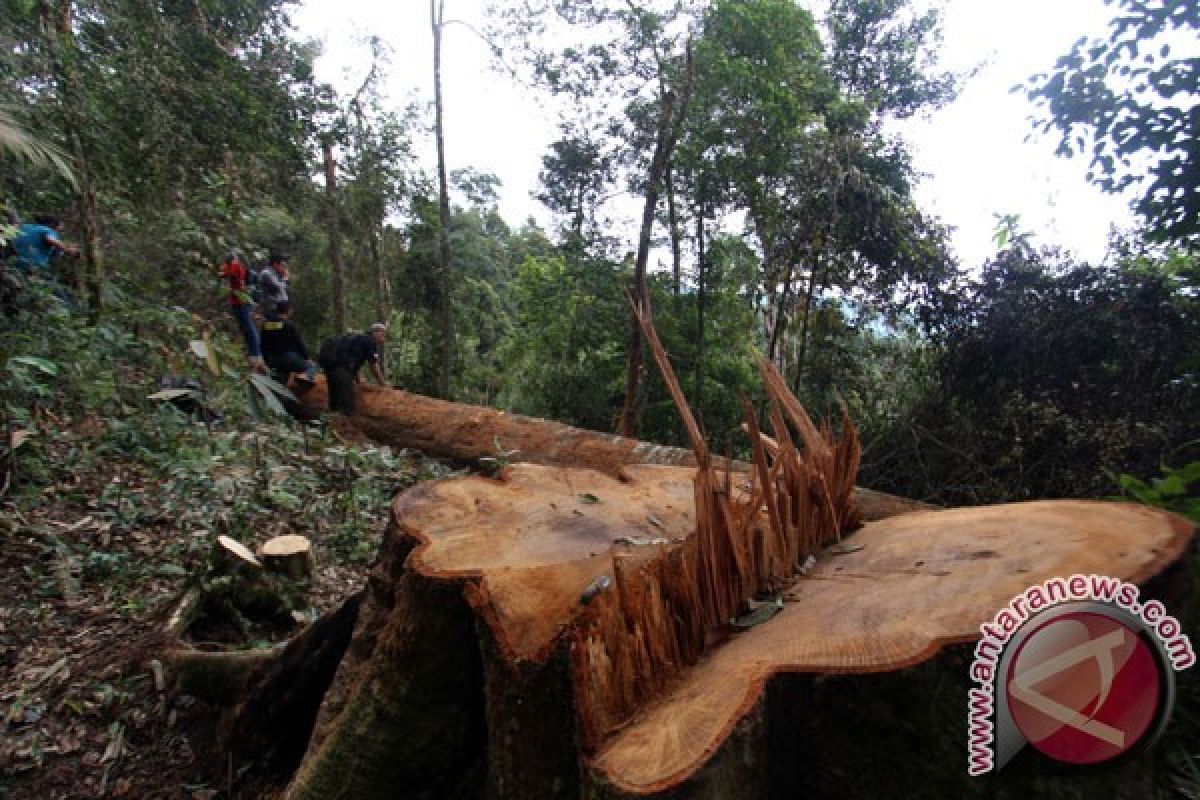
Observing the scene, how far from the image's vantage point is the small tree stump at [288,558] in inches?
115

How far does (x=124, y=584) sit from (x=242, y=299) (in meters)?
3.27

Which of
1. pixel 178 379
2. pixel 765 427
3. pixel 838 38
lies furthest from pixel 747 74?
pixel 178 379

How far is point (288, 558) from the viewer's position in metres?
2.94

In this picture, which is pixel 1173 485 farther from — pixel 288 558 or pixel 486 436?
pixel 486 436

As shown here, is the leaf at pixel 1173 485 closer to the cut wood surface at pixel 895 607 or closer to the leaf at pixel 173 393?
the cut wood surface at pixel 895 607

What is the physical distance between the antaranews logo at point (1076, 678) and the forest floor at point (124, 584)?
2.36 metres

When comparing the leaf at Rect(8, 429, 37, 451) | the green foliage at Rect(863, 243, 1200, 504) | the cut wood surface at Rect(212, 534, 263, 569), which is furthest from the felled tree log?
the green foliage at Rect(863, 243, 1200, 504)

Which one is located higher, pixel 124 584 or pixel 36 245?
pixel 36 245

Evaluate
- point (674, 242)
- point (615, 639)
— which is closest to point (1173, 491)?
point (615, 639)

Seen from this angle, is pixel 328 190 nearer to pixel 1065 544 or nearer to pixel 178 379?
pixel 178 379

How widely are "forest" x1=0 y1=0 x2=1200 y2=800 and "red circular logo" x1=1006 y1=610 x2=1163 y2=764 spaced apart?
0.13 metres

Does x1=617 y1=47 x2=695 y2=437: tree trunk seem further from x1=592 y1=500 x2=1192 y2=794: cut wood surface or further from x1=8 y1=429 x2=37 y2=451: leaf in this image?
x1=592 y1=500 x2=1192 y2=794: cut wood surface

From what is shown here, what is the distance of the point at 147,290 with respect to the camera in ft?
20.5

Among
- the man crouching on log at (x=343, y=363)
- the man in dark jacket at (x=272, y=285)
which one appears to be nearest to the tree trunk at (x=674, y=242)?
the man crouching on log at (x=343, y=363)
